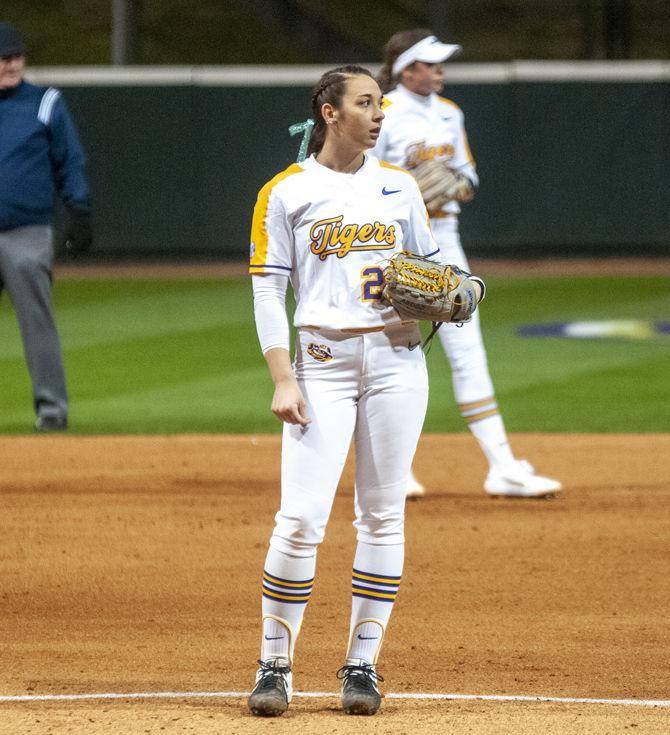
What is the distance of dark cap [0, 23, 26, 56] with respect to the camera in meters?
8.43

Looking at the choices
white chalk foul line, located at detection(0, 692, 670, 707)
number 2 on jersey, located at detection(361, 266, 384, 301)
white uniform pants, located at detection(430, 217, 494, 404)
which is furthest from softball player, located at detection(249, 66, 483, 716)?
white uniform pants, located at detection(430, 217, 494, 404)

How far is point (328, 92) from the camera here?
4.23 m

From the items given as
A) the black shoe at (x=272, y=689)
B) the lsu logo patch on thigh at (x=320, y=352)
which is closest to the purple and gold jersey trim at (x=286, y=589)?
the black shoe at (x=272, y=689)

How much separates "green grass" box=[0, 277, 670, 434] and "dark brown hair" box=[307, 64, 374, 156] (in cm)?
526

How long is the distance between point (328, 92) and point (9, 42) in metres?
4.70

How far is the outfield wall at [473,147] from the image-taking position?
18281 mm

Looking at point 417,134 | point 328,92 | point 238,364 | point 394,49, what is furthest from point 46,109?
point 328,92

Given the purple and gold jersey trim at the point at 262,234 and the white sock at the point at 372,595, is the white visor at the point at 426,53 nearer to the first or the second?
the purple and gold jersey trim at the point at 262,234

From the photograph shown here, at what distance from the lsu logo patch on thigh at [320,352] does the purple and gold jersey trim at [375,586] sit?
0.62m

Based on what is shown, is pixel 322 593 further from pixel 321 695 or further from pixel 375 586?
pixel 375 586

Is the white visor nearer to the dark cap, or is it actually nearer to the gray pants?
the dark cap

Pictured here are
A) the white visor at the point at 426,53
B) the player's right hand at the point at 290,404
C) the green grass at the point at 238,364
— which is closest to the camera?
the player's right hand at the point at 290,404

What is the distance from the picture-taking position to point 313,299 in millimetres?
4199

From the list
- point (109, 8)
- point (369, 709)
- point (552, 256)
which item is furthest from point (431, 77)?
point (109, 8)
